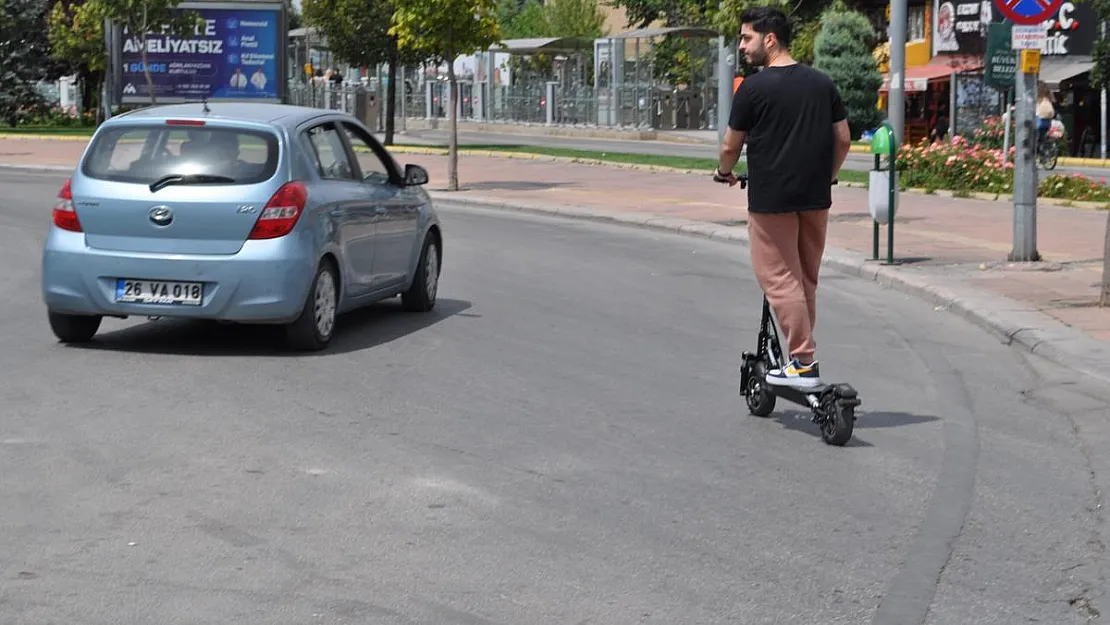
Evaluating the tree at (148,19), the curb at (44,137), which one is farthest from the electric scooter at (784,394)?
the curb at (44,137)

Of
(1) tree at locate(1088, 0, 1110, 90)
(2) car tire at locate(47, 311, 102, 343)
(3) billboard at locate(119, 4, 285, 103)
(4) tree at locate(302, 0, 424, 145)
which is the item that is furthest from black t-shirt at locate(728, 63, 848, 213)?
(3) billboard at locate(119, 4, 285, 103)

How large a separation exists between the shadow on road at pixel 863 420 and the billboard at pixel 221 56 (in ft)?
126

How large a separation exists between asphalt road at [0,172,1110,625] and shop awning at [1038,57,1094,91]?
34.9 metres

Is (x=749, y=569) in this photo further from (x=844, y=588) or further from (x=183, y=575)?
(x=183, y=575)

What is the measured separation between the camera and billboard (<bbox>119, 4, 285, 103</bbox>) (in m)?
46.2

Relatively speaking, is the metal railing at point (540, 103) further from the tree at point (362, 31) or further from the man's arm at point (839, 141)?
the man's arm at point (839, 141)

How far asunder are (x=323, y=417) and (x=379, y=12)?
36145 millimetres

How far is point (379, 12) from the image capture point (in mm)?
43969

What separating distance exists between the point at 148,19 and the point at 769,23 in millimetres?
36173

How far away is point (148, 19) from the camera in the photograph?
4256 cm

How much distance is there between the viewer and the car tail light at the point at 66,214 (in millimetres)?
10969

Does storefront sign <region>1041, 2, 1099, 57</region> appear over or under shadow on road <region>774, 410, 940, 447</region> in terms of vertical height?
over

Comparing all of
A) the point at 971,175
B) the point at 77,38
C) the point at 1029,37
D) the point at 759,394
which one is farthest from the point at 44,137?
the point at 759,394

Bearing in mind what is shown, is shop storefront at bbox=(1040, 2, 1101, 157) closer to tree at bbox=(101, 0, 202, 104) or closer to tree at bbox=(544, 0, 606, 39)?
tree at bbox=(101, 0, 202, 104)
